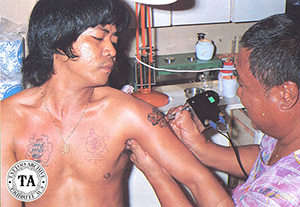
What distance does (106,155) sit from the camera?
1.41 meters

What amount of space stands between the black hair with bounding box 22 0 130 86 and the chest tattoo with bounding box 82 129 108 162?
13.8 inches

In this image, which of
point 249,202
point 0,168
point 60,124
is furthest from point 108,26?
point 249,202

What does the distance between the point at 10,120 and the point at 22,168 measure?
20 centimetres

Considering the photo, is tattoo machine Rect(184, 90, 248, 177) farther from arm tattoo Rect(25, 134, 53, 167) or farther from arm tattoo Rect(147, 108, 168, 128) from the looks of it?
arm tattoo Rect(25, 134, 53, 167)

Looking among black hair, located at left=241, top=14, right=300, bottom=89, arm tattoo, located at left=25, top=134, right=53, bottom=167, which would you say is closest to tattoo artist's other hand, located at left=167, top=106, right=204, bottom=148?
black hair, located at left=241, top=14, right=300, bottom=89

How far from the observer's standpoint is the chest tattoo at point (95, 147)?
1399 millimetres

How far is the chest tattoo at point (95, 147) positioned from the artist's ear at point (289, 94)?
71cm

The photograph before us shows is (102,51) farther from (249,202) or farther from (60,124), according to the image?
(249,202)

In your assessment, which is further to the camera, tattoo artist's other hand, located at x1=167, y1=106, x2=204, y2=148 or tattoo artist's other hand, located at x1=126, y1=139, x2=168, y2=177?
tattoo artist's other hand, located at x1=167, y1=106, x2=204, y2=148

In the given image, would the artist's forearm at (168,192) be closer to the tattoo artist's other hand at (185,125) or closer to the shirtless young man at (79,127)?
the shirtless young man at (79,127)

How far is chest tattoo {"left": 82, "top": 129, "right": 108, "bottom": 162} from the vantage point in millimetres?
1399

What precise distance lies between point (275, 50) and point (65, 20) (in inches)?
29.7

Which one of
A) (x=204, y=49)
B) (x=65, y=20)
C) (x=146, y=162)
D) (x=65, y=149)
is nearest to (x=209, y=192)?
(x=146, y=162)

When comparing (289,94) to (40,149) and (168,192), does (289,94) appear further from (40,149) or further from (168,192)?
(40,149)
